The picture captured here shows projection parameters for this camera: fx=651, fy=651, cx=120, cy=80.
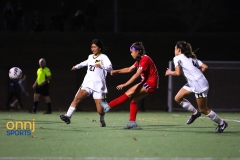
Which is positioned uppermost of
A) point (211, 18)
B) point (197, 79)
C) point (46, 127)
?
point (211, 18)

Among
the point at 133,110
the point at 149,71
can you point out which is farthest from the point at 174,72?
the point at 133,110

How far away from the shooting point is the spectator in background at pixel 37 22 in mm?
34312

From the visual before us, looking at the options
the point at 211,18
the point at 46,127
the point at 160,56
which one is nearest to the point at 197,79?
the point at 46,127

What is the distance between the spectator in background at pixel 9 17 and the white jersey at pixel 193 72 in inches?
843

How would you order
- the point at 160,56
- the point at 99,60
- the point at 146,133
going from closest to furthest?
the point at 146,133, the point at 99,60, the point at 160,56

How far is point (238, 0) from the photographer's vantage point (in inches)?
1480

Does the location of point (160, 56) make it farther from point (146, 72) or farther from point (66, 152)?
point (66, 152)

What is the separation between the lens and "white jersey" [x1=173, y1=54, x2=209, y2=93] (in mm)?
14312

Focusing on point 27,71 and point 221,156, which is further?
point 27,71

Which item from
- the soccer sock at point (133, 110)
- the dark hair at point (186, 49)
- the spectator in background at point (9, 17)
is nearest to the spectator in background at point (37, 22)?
the spectator in background at point (9, 17)

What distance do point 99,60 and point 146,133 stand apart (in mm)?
2184

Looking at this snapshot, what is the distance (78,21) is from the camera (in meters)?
35.2

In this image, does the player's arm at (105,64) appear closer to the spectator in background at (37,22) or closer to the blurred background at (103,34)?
the blurred background at (103,34)

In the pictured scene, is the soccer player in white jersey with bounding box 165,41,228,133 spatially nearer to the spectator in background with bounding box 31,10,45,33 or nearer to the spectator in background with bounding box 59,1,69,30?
the spectator in background with bounding box 31,10,45,33
